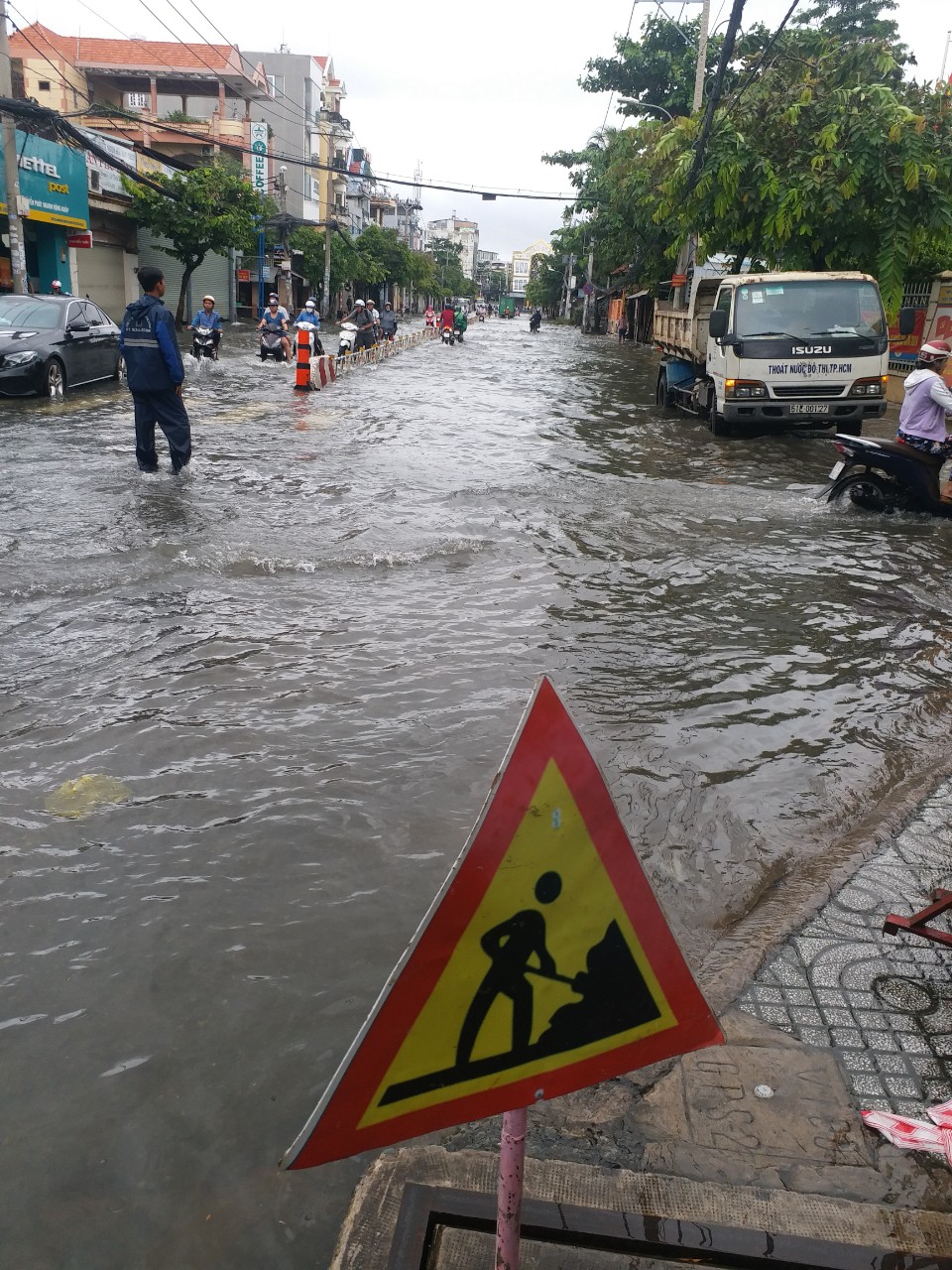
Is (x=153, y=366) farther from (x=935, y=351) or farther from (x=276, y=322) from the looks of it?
(x=276, y=322)

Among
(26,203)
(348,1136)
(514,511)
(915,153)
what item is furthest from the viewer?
(26,203)

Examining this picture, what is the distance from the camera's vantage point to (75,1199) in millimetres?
2230

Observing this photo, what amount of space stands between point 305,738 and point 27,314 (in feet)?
37.3

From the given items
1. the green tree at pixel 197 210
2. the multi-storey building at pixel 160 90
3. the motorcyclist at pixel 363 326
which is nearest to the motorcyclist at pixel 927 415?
the motorcyclist at pixel 363 326

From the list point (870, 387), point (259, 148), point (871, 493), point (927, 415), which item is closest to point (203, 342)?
point (870, 387)

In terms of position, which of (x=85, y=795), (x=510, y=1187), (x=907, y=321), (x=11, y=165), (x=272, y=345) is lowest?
(x=85, y=795)

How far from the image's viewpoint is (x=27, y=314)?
43.6 feet

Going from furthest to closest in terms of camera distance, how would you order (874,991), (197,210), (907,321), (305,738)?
(197,210)
(907,321)
(305,738)
(874,991)

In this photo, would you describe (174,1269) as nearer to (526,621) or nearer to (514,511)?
(526,621)

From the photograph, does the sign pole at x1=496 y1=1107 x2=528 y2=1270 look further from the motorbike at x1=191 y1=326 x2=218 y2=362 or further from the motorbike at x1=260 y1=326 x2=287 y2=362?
the motorbike at x1=260 y1=326 x2=287 y2=362

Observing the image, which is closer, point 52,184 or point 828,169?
point 828,169

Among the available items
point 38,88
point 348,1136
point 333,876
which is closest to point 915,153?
point 333,876

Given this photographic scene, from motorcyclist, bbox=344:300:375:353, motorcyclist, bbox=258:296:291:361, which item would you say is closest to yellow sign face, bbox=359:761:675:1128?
motorcyclist, bbox=258:296:291:361

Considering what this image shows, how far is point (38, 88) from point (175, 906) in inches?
2267
